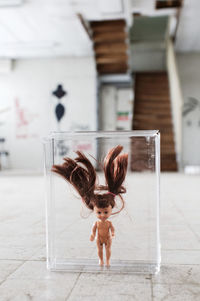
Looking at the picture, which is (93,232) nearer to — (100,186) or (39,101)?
(100,186)

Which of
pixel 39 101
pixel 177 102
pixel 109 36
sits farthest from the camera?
pixel 39 101

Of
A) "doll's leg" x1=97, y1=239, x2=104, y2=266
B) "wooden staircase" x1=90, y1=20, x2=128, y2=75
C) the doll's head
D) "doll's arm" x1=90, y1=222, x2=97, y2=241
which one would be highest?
"wooden staircase" x1=90, y1=20, x2=128, y2=75

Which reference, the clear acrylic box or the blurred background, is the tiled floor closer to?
the clear acrylic box

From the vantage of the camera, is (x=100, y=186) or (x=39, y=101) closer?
(x=100, y=186)

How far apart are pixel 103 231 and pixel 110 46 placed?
395 inches

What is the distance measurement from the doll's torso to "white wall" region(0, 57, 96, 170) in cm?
1052

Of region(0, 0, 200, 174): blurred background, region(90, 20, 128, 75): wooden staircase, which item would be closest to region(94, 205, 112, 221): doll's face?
region(0, 0, 200, 174): blurred background

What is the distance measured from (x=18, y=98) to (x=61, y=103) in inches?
62.9

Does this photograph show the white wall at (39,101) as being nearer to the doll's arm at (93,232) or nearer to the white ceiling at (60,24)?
the white ceiling at (60,24)

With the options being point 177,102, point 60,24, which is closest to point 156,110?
point 177,102

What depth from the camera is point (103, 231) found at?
190 centimetres

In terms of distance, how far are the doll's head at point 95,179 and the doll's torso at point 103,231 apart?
0.07m

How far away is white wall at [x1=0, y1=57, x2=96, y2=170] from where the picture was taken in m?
12.4

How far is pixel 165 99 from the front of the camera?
14.0 m
